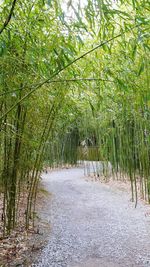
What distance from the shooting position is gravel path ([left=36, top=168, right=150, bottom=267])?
2588mm

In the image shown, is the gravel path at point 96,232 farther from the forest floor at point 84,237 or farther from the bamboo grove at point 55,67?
the bamboo grove at point 55,67

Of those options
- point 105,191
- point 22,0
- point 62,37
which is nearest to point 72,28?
point 62,37

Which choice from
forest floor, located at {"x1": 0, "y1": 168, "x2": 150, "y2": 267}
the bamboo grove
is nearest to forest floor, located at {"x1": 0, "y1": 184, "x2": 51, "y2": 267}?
forest floor, located at {"x1": 0, "y1": 168, "x2": 150, "y2": 267}

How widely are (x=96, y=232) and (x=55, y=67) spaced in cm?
214

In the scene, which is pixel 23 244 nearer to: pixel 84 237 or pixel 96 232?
pixel 84 237

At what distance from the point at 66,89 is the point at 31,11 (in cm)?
105

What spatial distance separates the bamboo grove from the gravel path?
0.56m

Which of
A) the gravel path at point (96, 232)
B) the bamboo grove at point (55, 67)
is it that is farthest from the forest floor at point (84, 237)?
the bamboo grove at point (55, 67)

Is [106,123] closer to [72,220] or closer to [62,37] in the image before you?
[72,220]

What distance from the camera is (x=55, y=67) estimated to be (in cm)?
213

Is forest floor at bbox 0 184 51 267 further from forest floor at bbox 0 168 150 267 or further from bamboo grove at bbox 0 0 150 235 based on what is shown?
bamboo grove at bbox 0 0 150 235

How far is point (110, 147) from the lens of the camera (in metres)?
8.02

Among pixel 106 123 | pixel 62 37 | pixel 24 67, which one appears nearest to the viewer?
pixel 62 37

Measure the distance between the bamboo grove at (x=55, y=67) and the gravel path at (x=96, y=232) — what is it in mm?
558
